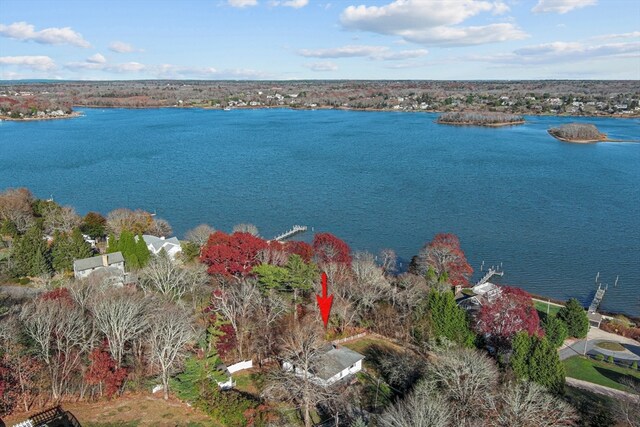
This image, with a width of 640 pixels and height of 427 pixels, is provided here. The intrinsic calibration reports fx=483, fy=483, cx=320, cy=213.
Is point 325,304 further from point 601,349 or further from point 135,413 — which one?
point 601,349

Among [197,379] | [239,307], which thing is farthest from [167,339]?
[239,307]

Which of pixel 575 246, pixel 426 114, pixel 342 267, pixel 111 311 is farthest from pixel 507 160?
pixel 426 114

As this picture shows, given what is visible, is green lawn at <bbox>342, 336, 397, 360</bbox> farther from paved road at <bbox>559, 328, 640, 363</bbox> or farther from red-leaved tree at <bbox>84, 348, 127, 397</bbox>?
red-leaved tree at <bbox>84, 348, 127, 397</bbox>

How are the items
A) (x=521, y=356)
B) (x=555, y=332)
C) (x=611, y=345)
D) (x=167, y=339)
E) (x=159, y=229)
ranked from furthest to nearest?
(x=159, y=229) < (x=611, y=345) < (x=555, y=332) < (x=521, y=356) < (x=167, y=339)

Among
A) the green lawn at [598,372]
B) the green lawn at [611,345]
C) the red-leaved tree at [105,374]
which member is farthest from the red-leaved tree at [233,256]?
the green lawn at [611,345]

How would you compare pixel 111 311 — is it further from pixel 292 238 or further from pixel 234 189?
pixel 234 189

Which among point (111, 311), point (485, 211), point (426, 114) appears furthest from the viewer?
point (426, 114)

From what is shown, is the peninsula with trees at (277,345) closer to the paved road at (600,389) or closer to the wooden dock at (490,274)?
the paved road at (600,389)

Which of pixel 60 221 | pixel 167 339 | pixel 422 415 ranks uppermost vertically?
pixel 167 339
